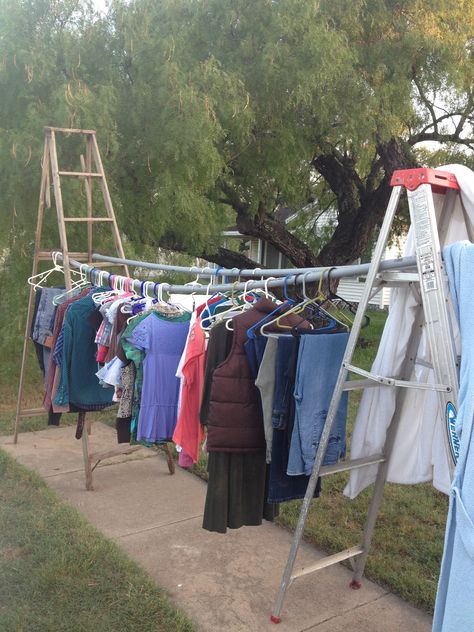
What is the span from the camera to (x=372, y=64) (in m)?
8.60

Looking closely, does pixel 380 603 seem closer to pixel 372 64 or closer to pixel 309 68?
pixel 309 68

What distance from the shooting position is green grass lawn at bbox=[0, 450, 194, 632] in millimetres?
2975

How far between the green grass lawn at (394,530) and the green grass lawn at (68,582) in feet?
3.34

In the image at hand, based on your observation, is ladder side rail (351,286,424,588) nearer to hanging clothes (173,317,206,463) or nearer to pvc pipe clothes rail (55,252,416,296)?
pvc pipe clothes rail (55,252,416,296)

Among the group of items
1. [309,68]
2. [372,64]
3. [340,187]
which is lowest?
[340,187]

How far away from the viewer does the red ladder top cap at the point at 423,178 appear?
2.17 m

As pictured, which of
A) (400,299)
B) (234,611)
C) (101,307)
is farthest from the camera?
(101,307)

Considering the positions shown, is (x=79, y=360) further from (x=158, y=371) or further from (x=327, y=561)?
(x=327, y=561)

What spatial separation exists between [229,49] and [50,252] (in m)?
4.07

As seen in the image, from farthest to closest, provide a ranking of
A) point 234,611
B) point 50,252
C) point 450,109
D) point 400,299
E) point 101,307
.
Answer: point 450,109, point 50,252, point 101,307, point 234,611, point 400,299

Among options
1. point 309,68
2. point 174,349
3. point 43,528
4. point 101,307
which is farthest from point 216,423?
point 309,68

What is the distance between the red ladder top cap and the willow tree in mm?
4494

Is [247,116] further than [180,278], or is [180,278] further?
[180,278]

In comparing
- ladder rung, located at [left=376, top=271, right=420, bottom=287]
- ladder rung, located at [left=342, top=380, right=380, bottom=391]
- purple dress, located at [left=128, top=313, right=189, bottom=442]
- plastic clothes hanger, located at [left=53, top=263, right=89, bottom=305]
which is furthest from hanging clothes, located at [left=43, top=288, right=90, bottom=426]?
ladder rung, located at [left=376, top=271, right=420, bottom=287]
